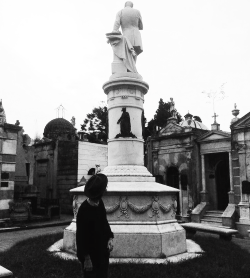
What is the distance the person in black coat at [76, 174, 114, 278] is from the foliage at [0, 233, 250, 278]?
1.89m

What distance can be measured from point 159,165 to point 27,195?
886cm

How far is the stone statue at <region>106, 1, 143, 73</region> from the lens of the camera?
920cm

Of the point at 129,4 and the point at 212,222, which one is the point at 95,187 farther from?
the point at 212,222

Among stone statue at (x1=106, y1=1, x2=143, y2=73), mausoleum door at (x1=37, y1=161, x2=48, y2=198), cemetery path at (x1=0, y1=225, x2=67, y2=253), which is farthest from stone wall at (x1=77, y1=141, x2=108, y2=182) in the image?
stone statue at (x1=106, y1=1, x2=143, y2=73)

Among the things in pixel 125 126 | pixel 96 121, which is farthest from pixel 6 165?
pixel 96 121

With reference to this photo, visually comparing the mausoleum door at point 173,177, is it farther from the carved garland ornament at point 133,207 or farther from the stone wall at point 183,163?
the carved garland ornament at point 133,207

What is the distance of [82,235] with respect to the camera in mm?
3957

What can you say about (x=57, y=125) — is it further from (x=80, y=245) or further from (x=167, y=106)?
(x=80, y=245)

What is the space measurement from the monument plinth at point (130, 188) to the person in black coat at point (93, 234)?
3.15 m

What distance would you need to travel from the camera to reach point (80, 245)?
12.9 feet

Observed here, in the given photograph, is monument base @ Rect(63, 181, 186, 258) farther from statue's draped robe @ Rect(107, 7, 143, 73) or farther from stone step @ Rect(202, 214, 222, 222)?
stone step @ Rect(202, 214, 222, 222)

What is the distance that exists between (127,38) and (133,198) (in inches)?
196

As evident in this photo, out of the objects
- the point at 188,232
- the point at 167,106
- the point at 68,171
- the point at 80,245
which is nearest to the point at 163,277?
the point at 80,245

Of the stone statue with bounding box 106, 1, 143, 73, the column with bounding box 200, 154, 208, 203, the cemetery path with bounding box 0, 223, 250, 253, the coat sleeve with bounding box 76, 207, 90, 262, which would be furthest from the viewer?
the column with bounding box 200, 154, 208, 203
